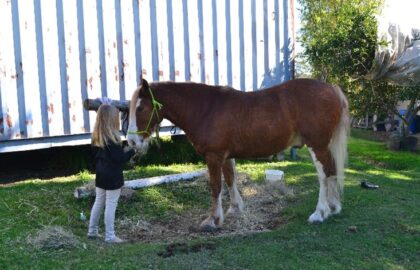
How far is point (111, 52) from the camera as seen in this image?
7051 millimetres

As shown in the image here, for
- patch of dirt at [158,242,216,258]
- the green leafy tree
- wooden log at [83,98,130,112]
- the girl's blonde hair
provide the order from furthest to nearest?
the green leafy tree < wooden log at [83,98,130,112] < the girl's blonde hair < patch of dirt at [158,242,216,258]

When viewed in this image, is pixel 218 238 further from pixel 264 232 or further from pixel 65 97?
pixel 65 97

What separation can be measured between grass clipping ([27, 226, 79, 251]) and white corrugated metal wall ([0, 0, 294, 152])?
7.93ft

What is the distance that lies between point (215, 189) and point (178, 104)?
3.49ft

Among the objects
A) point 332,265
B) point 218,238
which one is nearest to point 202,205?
point 218,238

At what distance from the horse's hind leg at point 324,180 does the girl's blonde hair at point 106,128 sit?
7.25 feet

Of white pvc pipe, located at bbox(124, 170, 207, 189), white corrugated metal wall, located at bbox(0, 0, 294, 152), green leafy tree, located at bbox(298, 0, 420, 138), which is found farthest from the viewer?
green leafy tree, located at bbox(298, 0, 420, 138)

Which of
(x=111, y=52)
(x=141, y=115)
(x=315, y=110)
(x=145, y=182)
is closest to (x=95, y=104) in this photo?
(x=141, y=115)

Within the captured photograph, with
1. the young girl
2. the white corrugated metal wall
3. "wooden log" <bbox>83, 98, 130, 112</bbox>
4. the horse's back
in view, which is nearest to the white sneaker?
the young girl

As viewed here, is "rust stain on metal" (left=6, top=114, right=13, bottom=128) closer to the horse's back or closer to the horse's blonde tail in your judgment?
the horse's back

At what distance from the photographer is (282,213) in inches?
220

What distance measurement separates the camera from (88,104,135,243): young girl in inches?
171

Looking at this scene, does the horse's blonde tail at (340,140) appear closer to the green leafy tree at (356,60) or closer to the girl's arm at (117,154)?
the girl's arm at (117,154)

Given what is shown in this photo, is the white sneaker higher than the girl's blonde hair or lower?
lower
